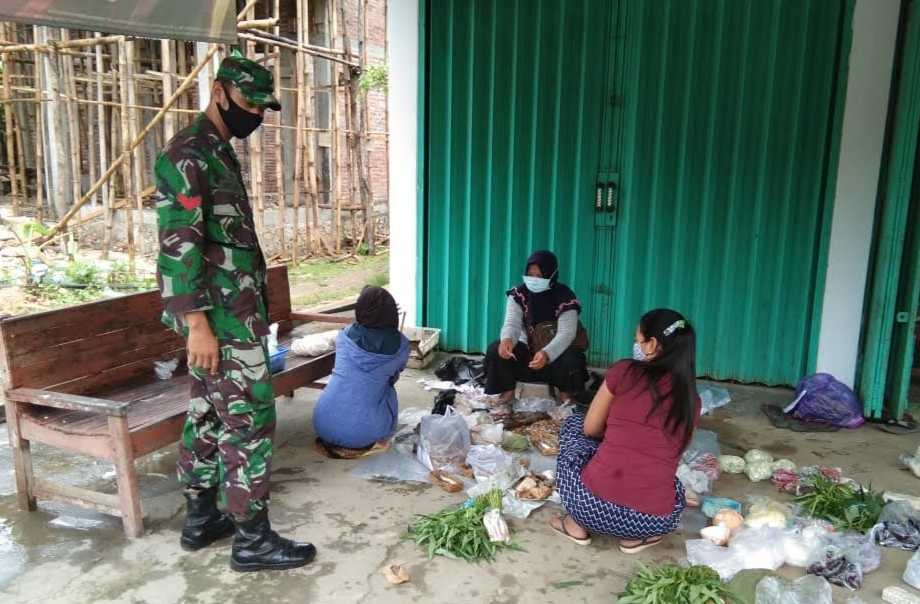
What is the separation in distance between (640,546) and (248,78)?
2580mm

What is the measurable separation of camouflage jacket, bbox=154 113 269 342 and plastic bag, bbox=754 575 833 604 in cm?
218

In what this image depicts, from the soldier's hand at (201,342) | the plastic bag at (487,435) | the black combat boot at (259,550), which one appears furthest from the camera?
the plastic bag at (487,435)

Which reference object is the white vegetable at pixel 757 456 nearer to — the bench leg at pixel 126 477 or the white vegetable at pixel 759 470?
the white vegetable at pixel 759 470

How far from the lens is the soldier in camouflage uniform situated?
2.57 m

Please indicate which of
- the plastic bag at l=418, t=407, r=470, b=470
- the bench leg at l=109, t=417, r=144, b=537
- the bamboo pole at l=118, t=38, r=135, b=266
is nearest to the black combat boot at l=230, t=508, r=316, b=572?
the bench leg at l=109, t=417, r=144, b=537

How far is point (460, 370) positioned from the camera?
5.50 m

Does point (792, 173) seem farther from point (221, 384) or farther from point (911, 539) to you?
point (221, 384)

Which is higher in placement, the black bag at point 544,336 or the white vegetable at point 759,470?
the black bag at point 544,336

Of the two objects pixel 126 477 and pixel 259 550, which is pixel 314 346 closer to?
pixel 126 477

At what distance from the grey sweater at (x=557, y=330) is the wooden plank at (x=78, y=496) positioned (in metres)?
2.59

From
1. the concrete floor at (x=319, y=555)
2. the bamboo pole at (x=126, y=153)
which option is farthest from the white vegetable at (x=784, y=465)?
the bamboo pole at (x=126, y=153)

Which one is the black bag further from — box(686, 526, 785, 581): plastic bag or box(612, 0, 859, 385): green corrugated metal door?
box(686, 526, 785, 581): plastic bag

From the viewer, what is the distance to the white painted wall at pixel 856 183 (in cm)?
457

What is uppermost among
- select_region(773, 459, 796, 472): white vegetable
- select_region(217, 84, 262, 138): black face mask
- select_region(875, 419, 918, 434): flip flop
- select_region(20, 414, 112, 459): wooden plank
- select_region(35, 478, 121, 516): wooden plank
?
select_region(217, 84, 262, 138): black face mask
